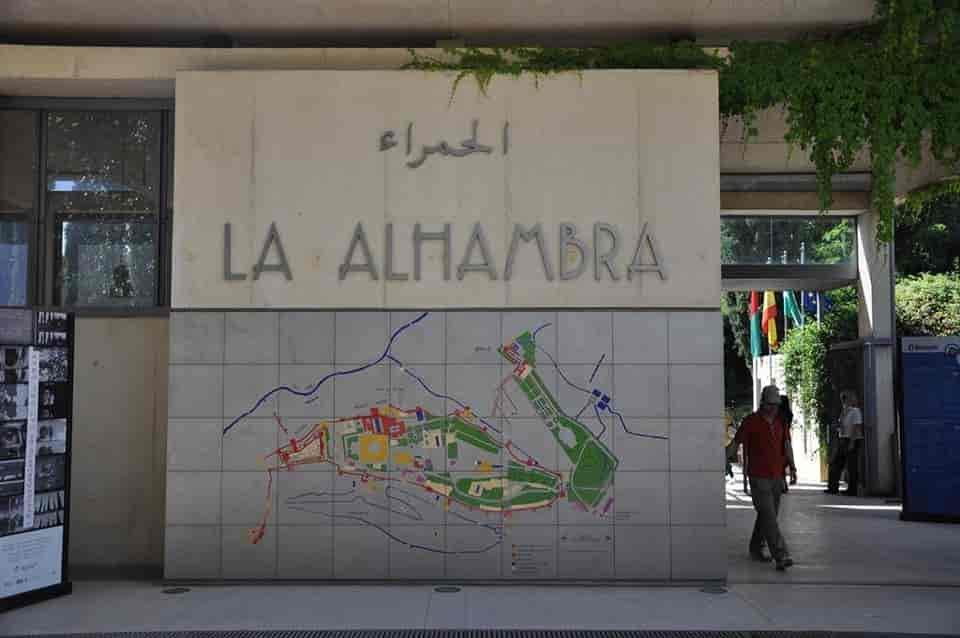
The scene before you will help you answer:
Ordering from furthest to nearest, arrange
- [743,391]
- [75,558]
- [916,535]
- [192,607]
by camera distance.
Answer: [743,391] < [916,535] < [75,558] < [192,607]

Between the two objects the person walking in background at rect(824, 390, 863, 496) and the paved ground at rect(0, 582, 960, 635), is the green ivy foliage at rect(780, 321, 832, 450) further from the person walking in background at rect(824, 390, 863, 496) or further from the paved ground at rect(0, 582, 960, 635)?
the paved ground at rect(0, 582, 960, 635)

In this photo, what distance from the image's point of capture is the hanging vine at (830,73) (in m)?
9.55

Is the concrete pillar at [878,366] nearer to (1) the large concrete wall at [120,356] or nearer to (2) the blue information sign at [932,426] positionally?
(2) the blue information sign at [932,426]

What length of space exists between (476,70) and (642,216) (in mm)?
2102

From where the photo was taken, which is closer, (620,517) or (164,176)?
(620,517)

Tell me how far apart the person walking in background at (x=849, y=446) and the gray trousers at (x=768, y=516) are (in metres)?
6.83

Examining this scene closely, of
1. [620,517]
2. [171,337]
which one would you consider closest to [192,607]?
[171,337]

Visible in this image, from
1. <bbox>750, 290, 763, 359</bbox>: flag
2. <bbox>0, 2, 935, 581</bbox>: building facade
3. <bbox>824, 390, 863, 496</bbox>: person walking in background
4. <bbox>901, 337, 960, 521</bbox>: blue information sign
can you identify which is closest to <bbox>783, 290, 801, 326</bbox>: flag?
<bbox>750, 290, 763, 359</bbox>: flag

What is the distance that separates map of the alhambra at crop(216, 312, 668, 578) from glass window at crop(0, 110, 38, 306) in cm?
288

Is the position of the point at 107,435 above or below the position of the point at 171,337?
below

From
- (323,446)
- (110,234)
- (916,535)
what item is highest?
(110,234)

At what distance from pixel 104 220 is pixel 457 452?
4.38 m

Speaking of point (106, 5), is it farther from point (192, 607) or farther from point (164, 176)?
point (192, 607)

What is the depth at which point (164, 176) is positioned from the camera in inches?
401
